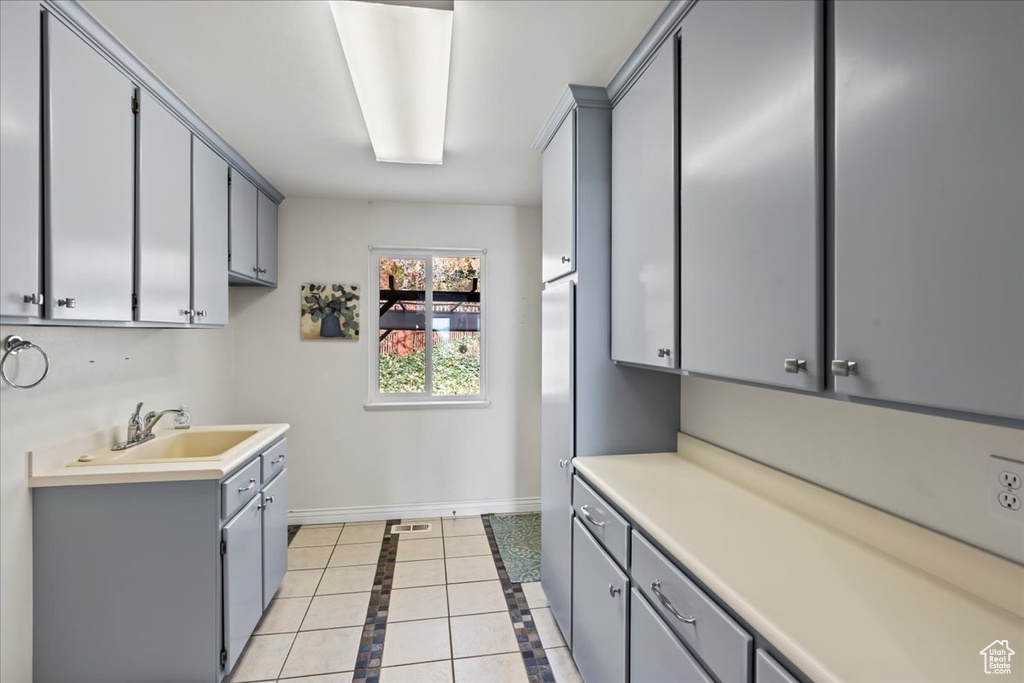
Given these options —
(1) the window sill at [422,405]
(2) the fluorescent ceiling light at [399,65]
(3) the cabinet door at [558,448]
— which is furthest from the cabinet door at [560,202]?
(1) the window sill at [422,405]

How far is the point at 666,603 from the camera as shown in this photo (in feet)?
3.92

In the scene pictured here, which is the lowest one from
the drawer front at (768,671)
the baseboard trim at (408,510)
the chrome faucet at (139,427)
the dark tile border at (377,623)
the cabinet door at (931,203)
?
the dark tile border at (377,623)

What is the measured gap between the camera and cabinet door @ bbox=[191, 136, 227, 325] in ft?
7.37

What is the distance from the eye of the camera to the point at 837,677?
72cm

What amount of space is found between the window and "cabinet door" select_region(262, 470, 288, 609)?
1177 mm

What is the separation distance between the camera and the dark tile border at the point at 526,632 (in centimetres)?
198

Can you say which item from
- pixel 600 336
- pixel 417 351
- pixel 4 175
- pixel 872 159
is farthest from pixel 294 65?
pixel 417 351

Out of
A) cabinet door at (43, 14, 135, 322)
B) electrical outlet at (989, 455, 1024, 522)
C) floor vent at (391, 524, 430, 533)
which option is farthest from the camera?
floor vent at (391, 524, 430, 533)

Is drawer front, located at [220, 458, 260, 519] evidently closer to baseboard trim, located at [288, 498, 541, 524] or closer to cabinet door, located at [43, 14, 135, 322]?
cabinet door, located at [43, 14, 135, 322]

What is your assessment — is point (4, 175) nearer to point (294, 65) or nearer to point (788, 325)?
point (294, 65)

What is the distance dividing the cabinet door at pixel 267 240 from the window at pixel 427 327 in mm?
712

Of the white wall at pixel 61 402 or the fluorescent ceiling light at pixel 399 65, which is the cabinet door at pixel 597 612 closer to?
the fluorescent ceiling light at pixel 399 65

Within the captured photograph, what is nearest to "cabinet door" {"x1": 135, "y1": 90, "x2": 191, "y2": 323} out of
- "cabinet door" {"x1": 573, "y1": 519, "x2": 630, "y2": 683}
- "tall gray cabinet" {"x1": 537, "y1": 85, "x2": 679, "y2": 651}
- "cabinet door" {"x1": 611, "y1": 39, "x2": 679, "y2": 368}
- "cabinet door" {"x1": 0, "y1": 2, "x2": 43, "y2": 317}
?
"cabinet door" {"x1": 0, "y1": 2, "x2": 43, "y2": 317}

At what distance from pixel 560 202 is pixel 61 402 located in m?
2.29
